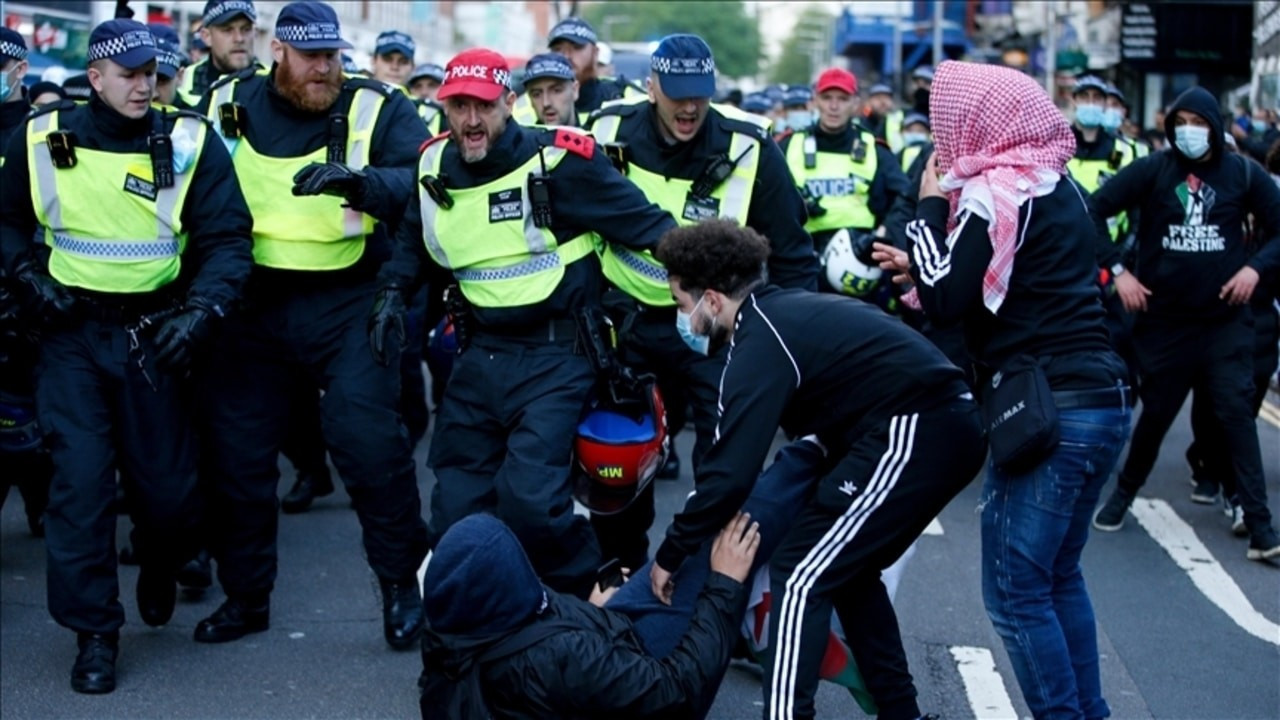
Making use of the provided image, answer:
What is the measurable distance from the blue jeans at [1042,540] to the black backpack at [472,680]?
4.68ft

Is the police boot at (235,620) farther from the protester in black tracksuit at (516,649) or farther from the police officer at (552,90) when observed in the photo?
the police officer at (552,90)

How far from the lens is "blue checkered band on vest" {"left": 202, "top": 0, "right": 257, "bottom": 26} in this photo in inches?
358

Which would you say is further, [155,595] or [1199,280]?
[1199,280]

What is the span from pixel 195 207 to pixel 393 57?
5886mm

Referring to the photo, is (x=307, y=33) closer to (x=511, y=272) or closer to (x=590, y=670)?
(x=511, y=272)

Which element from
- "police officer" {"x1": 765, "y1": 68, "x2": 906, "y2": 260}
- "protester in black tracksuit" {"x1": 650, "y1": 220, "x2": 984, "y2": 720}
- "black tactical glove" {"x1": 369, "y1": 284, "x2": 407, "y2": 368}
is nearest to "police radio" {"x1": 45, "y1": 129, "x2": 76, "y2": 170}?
"black tactical glove" {"x1": 369, "y1": 284, "x2": 407, "y2": 368}

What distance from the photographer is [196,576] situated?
7.30 meters

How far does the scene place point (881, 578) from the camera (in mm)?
5270

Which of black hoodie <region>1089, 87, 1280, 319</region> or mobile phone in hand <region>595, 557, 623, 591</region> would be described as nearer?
mobile phone in hand <region>595, 557, 623, 591</region>

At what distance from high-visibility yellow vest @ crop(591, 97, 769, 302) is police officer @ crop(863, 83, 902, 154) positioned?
867 centimetres

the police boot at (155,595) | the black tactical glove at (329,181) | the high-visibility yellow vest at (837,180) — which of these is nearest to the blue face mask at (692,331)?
the black tactical glove at (329,181)

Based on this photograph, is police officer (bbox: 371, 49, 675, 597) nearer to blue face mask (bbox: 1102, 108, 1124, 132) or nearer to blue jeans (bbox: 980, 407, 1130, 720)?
blue jeans (bbox: 980, 407, 1130, 720)

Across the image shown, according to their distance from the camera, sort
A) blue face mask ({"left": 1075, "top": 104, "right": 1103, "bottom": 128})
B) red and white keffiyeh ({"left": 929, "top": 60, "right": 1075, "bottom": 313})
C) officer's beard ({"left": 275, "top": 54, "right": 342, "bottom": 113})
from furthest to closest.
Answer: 1. blue face mask ({"left": 1075, "top": 104, "right": 1103, "bottom": 128})
2. officer's beard ({"left": 275, "top": 54, "right": 342, "bottom": 113})
3. red and white keffiyeh ({"left": 929, "top": 60, "right": 1075, "bottom": 313})

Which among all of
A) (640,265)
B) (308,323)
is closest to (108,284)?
(308,323)
